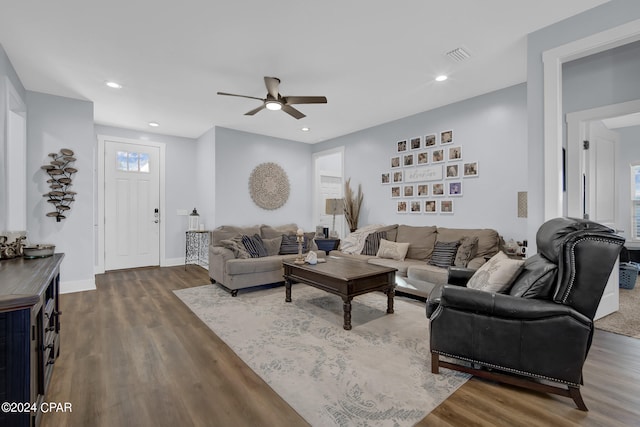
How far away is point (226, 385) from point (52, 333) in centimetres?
133

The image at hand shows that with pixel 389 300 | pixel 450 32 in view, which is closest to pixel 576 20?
pixel 450 32

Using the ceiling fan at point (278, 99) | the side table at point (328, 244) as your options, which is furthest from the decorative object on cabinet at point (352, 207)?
the ceiling fan at point (278, 99)

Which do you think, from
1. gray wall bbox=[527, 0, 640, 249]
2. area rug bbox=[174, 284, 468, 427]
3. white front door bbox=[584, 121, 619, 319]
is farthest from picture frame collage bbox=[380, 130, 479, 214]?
area rug bbox=[174, 284, 468, 427]

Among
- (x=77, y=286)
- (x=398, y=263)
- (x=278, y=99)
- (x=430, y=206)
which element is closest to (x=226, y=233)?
(x=77, y=286)

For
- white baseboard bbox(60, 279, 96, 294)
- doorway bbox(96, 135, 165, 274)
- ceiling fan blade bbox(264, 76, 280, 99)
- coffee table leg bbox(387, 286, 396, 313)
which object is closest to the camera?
ceiling fan blade bbox(264, 76, 280, 99)

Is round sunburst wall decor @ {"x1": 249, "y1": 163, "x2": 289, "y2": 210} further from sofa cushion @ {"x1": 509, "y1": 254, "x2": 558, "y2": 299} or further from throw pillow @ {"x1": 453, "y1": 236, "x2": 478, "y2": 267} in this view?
sofa cushion @ {"x1": 509, "y1": 254, "x2": 558, "y2": 299}

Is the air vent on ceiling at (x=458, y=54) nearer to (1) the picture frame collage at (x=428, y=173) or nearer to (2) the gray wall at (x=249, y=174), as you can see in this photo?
(1) the picture frame collage at (x=428, y=173)

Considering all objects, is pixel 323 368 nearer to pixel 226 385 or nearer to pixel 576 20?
pixel 226 385

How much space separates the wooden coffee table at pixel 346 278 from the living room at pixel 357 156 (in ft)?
4.82

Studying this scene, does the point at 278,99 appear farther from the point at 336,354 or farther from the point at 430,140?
the point at 336,354

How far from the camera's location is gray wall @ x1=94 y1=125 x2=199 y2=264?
6.19 m

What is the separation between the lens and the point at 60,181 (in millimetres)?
4191

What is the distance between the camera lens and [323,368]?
7.50 feet

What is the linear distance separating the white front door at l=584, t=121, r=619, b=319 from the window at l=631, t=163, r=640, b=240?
2722mm
